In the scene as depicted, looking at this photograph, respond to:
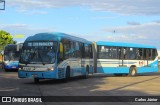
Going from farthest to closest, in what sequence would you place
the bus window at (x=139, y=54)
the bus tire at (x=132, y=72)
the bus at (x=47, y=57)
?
the bus window at (x=139, y=54) < the bus tire at (x=132, y=72) < the bus at (x=47, y=57)

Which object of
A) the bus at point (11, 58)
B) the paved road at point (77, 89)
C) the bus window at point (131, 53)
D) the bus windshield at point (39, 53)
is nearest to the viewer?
the paved road at point (77, 89)

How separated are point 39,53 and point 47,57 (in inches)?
22.2

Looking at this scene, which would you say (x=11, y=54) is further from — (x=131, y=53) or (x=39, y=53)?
(x=39, y=53)

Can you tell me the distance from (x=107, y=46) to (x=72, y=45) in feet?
25.0

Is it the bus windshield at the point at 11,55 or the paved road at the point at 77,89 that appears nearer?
the paved road at the point at 77,89

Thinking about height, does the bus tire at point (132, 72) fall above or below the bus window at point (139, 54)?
below

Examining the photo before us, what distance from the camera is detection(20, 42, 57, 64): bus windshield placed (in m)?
25.3

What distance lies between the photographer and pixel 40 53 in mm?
25578

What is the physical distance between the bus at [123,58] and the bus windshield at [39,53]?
10.1 m

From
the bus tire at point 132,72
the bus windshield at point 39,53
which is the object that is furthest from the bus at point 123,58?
the bus windshield at point 39,53

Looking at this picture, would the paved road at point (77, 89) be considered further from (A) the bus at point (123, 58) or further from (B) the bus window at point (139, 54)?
(B) the bus window at point (139, 54)

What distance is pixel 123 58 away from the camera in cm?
3675

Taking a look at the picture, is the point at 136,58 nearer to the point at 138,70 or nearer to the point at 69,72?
the point at 138,70

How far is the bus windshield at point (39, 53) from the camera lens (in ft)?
83.0
